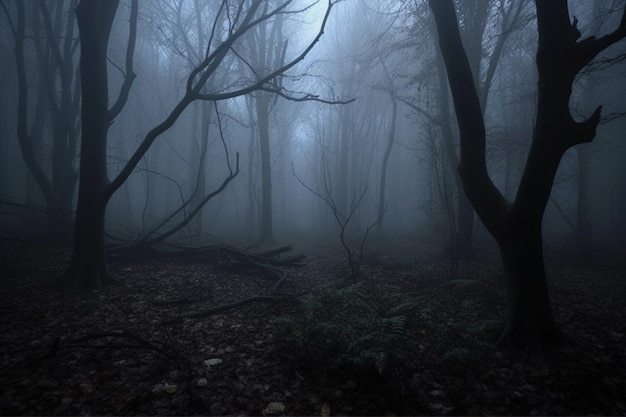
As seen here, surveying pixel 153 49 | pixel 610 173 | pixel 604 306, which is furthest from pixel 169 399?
pixel 610 173

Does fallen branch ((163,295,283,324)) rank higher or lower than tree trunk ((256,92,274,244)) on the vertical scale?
lower

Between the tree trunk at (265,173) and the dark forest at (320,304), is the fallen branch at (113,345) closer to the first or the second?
the dark forest at (320,304)

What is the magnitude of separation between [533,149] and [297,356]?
11.7 ft

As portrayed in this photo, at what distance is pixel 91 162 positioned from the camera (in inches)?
234

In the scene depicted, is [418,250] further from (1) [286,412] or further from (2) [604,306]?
(1) [286,412]

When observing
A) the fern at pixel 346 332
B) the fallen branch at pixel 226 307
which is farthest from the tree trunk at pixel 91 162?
the fern at pixel 346 332

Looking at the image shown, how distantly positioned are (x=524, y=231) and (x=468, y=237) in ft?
19.4

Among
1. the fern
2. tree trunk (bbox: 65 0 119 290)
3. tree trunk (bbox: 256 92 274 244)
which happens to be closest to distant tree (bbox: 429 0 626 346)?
the fern

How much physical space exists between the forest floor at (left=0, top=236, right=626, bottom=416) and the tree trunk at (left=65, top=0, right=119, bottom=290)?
1.63 feet

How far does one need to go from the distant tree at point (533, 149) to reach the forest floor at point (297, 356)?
1.66ft

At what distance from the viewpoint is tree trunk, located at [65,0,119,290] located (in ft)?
19.0

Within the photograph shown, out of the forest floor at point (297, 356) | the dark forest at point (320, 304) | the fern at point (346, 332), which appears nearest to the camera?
the forest floor at point (297, 356)

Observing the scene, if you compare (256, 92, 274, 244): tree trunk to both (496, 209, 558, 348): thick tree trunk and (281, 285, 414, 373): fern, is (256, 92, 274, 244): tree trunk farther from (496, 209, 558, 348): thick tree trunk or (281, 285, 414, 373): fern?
(496, 209, 558, 348): thick tree trunk

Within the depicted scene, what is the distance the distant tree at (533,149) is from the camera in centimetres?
342
